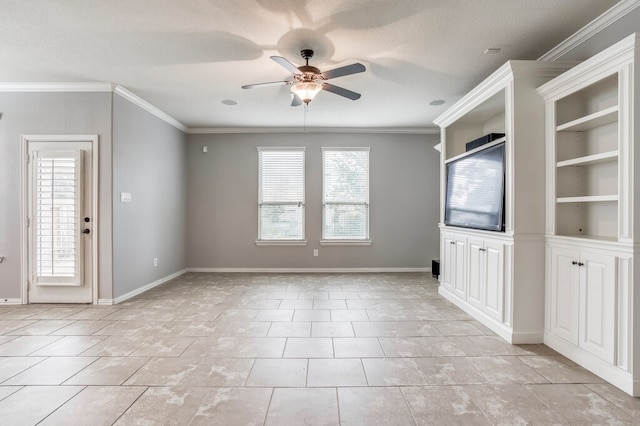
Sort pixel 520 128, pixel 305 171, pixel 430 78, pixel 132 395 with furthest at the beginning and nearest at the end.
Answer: pixel 305 171 → pixel 430 78 → pixel 520 128 → pixel 132 395

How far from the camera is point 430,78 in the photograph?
3.74 m

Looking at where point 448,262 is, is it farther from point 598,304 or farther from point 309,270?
point 309,270

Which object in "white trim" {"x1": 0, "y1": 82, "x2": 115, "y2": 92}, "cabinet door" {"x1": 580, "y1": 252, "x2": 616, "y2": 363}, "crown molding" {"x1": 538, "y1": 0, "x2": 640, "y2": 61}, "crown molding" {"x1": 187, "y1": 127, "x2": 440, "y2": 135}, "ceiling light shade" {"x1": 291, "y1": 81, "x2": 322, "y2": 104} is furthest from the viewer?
"crown molding" {"x1": 187, "y1": 127, "x2": 440, "y2": 135}

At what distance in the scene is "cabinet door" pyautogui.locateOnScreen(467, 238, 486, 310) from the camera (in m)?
3.36

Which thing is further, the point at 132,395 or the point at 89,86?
the point at 89,86

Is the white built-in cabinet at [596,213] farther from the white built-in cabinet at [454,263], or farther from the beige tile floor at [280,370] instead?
the white built-in cabinet at [454,263]

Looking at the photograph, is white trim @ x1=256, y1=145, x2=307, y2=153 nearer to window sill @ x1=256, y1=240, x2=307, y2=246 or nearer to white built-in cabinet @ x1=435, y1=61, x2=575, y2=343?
window sill @ x1=256, y1=240, x2=307, y2=246

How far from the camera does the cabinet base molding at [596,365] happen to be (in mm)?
2033

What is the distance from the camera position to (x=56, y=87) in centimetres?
392

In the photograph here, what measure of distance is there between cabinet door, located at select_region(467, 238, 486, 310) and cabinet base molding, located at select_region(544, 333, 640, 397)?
27.7 inches

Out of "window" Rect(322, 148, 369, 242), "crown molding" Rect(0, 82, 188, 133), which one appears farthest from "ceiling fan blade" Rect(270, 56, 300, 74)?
"window" Rect(322, 148, 369, 242)

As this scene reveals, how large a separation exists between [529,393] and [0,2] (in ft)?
15.5

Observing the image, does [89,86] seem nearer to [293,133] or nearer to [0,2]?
[0,2]

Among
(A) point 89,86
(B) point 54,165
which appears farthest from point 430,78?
(B) point 54,165
